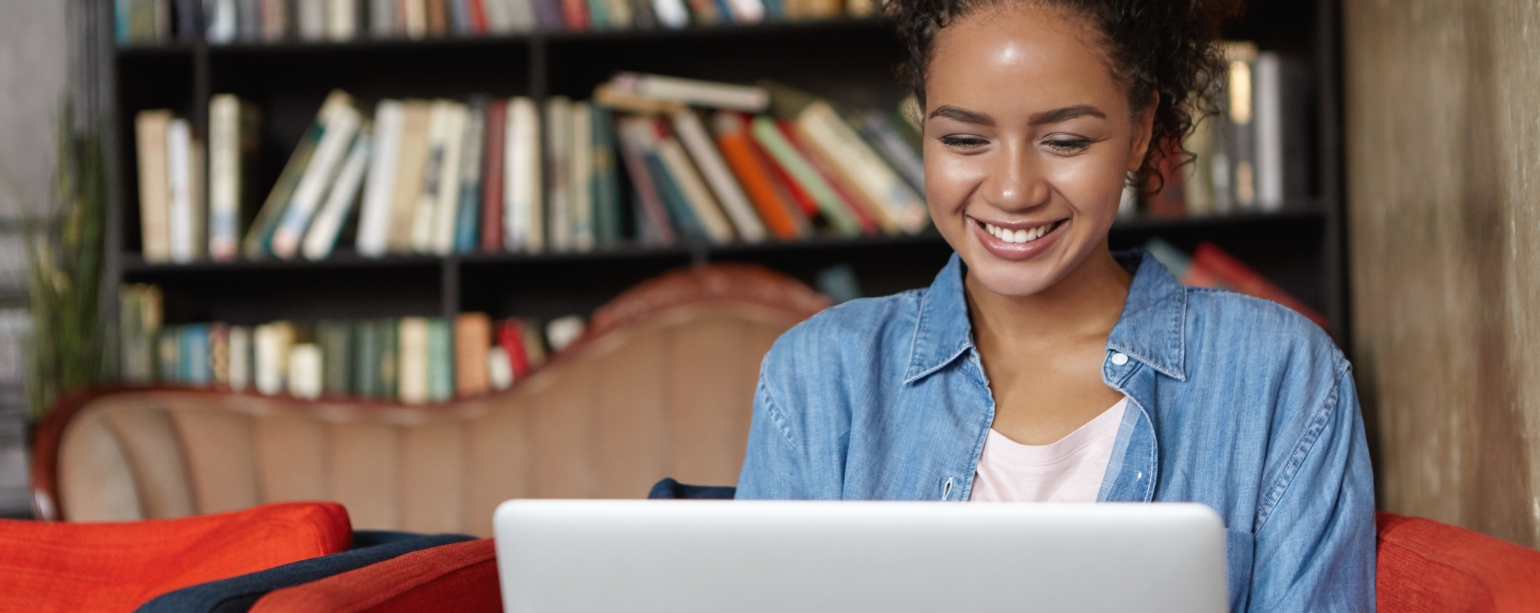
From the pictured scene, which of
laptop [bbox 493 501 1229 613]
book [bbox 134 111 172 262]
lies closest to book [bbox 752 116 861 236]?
book [bbox 134 111 172 262]

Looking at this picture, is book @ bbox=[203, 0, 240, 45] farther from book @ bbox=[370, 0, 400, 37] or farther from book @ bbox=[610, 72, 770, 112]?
book @ bbox=[610, 72, 770, 112]

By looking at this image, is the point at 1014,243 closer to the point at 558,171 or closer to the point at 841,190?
the point at 841,190

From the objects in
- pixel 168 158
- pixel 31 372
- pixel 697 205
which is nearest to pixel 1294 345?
pixel 697 205

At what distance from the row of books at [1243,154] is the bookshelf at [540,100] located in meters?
0.03

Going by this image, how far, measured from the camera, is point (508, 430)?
1955mm

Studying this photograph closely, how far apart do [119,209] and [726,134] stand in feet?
3.89

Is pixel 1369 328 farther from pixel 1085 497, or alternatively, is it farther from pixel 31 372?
pixel 31 372

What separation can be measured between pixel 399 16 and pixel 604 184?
54cm

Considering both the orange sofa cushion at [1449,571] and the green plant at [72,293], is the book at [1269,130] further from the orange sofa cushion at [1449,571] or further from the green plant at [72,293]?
the green plant at [72,293]

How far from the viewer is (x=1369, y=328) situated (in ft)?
6.17

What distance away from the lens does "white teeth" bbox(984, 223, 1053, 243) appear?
3.40 feet

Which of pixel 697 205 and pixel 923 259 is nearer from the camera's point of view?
pixel 697 205

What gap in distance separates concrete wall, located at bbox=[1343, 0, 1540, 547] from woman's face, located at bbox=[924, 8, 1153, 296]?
0.37 metres

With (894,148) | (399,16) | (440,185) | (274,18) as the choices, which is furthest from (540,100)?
(894,148)
